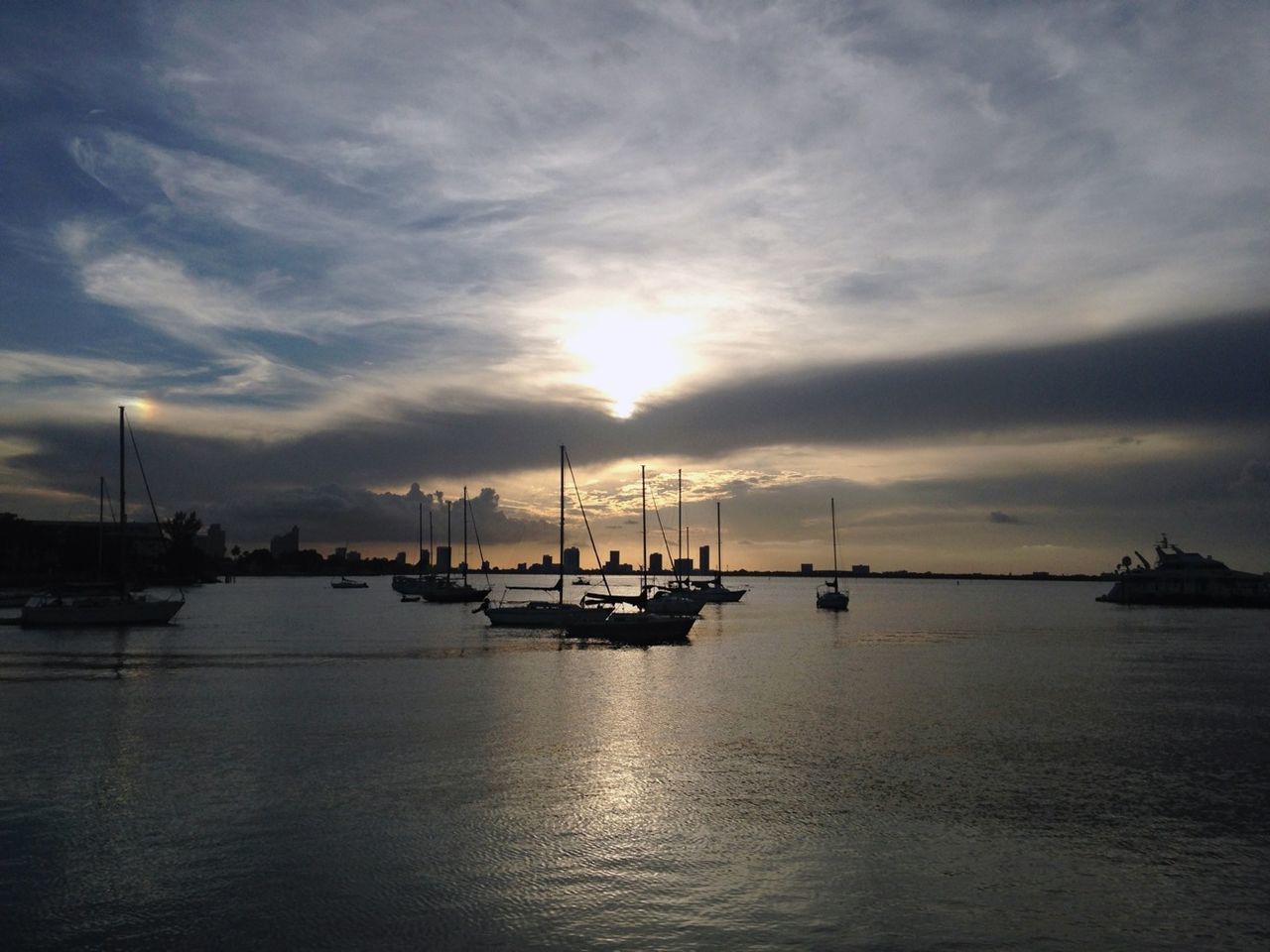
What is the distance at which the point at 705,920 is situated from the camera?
15.1m

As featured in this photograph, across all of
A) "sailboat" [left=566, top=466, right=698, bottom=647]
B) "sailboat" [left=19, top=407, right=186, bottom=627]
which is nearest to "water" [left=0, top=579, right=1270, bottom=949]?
"sailboat" [left=566, top=466, right=698, bottom=647]

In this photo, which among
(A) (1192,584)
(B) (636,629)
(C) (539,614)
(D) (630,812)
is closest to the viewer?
(D) (630,812)

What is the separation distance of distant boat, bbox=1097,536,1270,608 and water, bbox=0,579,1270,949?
358 feet

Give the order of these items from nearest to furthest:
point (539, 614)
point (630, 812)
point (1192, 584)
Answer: point (630, 812) → point (539, 614) → point (1192, 584)

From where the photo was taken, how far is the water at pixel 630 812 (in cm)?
1522

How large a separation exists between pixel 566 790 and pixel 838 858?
26.1 ft

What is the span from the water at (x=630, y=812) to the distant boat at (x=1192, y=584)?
358 ft

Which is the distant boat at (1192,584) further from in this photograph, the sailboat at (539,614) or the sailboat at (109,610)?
the sailboat at (109,610)

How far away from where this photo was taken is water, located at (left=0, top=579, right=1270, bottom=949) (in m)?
15.2

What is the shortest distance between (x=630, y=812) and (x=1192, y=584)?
15109 cm

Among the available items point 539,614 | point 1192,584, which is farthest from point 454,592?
point 1192,584

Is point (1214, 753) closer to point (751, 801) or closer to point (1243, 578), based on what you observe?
point (751, 801)

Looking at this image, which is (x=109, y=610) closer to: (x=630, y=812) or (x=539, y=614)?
(x=539, y=614)

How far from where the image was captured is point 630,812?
2197cm
